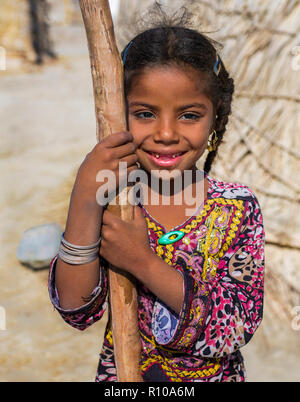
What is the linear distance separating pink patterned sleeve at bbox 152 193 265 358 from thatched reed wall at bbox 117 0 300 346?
2024 millimetres

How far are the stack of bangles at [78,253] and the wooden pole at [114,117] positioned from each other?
3.5 inches

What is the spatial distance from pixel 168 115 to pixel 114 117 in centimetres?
16

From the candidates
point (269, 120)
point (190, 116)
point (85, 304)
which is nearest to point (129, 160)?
point (190, 116)

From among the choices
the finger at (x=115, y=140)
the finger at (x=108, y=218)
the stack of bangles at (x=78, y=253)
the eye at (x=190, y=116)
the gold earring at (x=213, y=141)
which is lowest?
the stack of bangles at (x=78, y=253)

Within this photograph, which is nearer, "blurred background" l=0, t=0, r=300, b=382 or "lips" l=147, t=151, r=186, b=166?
"lips" l=147, t=151, r=186, b=166

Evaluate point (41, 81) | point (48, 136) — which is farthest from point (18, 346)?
point (41, 81)

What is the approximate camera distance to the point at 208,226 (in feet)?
4.47

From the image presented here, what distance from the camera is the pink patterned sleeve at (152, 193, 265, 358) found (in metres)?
1.17

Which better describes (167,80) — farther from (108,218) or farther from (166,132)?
(108,218)

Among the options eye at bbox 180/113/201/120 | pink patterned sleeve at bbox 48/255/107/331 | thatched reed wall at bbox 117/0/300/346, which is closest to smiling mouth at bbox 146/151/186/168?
eye at bbox 180/113/201/120

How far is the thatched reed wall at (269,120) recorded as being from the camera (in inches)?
121

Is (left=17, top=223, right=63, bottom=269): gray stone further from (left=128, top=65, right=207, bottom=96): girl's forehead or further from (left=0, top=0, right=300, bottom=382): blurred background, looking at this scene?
(left=128, top=65, right=207, bottom=96): girl's forehead

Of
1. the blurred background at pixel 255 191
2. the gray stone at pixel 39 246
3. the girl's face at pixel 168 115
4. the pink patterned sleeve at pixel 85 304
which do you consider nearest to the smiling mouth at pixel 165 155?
the girl's face at pixel 168 115

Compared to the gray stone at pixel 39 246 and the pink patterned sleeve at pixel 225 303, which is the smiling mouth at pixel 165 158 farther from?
the gray stone at pixel 39 246
